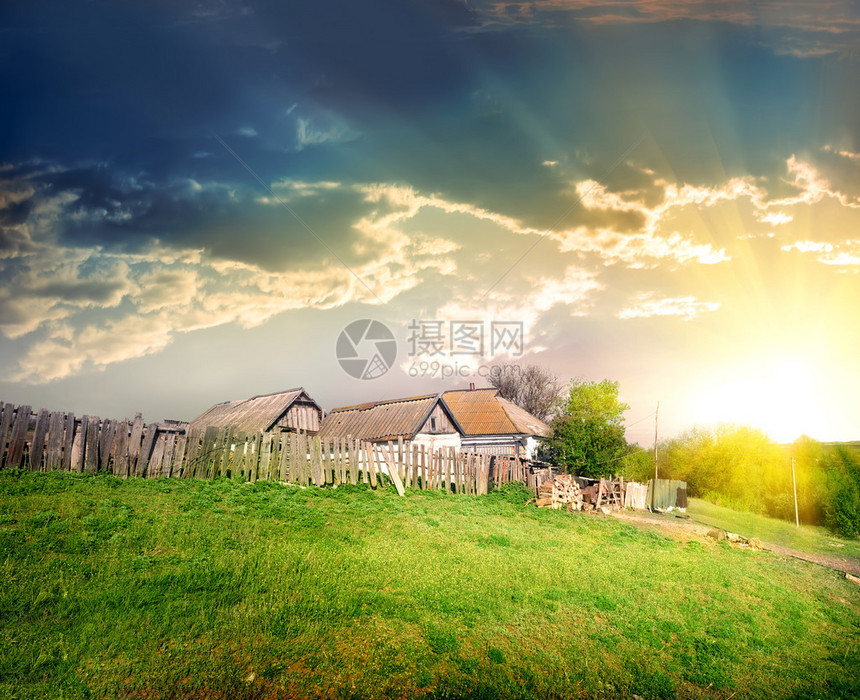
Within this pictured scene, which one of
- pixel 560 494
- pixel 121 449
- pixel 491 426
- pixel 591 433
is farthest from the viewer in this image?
pixel 491 426

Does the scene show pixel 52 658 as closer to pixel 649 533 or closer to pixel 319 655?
pixel 319 655

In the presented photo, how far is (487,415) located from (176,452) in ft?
107

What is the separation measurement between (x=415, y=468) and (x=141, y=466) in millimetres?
9472

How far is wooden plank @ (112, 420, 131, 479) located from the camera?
12445mm

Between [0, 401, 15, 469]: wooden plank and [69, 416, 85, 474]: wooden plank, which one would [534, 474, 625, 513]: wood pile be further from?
[0, 401, 15, 469]: wooden plank

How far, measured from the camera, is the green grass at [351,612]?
453 centimetres

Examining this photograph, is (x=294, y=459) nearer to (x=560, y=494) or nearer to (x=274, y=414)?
(x=560, y=494)

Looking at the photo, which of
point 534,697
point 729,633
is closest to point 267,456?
point 534,697

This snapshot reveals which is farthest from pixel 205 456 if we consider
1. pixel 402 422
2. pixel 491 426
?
pixel 491 426

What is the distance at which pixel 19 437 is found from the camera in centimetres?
1154

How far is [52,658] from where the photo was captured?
4.29m

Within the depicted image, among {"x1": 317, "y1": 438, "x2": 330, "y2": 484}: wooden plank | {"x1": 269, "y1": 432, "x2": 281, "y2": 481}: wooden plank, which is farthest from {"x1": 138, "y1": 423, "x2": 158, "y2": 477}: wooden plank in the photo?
{"x1": 317, "y1": 438, "x2": 330, "y2": 484}: wooden plank

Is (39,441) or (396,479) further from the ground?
(39,441)

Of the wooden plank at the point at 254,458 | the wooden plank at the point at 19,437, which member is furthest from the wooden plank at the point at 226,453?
the wooden plank at the point at 19,437
